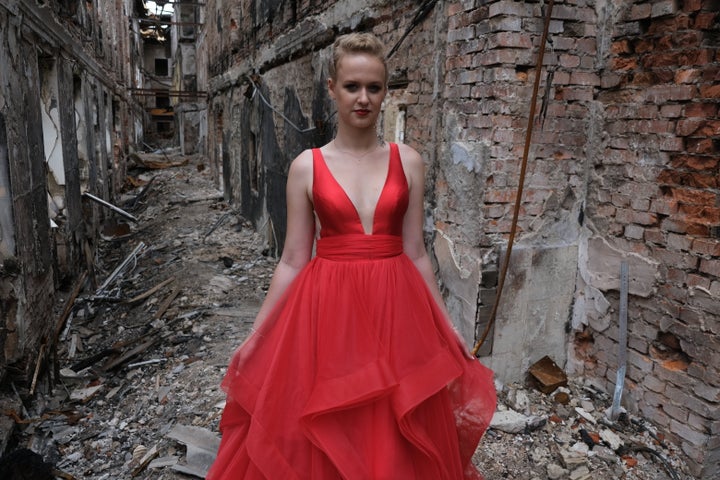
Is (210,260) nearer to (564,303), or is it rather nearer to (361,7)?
(361,7)

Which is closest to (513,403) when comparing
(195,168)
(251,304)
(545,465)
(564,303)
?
(545,465)

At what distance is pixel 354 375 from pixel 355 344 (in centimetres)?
11

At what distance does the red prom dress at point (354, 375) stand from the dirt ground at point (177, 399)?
1.31m

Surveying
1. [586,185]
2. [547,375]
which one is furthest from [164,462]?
[586,185]

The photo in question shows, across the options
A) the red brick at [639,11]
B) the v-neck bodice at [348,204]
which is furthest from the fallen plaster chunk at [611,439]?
the red brick at [639,11]

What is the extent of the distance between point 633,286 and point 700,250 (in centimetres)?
48

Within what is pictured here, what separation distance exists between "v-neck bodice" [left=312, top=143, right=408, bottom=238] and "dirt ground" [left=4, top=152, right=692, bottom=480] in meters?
1.85

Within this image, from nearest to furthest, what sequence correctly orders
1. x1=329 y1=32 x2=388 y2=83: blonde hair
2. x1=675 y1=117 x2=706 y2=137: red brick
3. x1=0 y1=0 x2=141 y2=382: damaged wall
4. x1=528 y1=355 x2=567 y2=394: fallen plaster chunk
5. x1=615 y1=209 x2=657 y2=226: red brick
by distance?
x1=329 y1=32 x2=388 y2=83: blonde hair, x1=675 y1=117 x2=706 y2=137: red brick, x1=615 y1=209 x2=657 y2=226: red brick, x1=528 y1=355 x2=567 y2=394: fallen plaster chunk, x1=0 y1=0 x2=141 y2=382: damaged wall

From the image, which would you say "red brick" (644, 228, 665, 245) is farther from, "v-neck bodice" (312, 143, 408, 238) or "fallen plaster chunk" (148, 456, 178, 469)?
"fallen plaster chunk" (148, 456, 178, 469)

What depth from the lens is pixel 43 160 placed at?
5.79m

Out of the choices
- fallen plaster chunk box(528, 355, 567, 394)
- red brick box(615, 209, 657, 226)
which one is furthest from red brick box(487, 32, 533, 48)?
fallen plaster chunk box(528, 355, 567, 394)

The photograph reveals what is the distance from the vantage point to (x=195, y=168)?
20.3 metres

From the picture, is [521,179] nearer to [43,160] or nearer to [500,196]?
[500,196]

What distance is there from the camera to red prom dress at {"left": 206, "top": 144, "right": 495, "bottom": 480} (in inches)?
70.3
